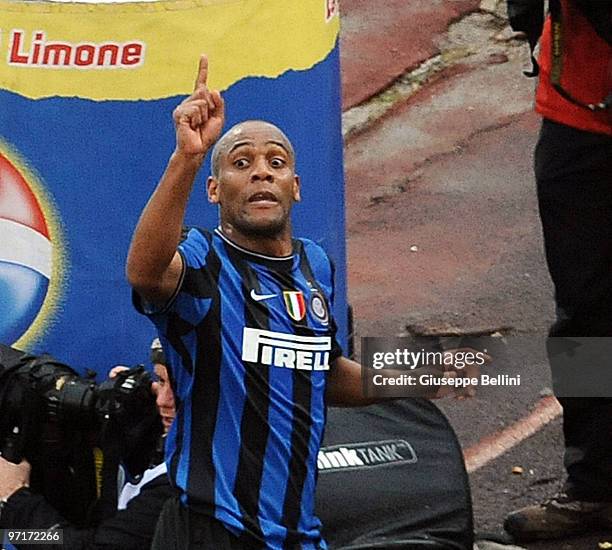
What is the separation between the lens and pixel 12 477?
4.52 m

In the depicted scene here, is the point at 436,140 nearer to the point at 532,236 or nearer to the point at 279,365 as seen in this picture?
the point at 532,236

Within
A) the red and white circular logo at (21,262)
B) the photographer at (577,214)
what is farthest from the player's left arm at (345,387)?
the photographer at (577,214)

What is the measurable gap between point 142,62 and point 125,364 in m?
0.83

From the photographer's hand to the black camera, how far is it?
3 centimetres

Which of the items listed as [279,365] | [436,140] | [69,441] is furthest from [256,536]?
[436,140]

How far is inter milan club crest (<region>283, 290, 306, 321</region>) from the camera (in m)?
3.91

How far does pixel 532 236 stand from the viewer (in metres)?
7.48

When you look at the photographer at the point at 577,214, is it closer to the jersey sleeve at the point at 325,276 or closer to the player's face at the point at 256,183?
the jersey sleeve at the point at 325,276

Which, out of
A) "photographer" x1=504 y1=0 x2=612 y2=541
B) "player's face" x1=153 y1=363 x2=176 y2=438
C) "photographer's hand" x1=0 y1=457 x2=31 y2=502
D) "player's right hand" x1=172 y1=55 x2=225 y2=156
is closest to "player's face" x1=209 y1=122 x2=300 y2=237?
"player's right hand" x1=172 y1=55 x2=225 y2=156

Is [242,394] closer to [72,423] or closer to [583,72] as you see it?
[72,423]

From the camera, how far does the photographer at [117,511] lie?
4363 mm

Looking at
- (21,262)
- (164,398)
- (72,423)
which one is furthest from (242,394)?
(21,262)

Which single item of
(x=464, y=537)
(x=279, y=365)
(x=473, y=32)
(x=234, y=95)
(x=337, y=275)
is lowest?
(x=464, y=537)

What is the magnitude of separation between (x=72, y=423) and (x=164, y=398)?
0.85 feet
